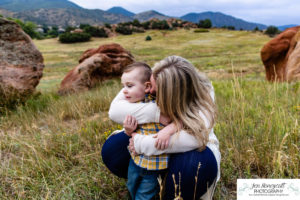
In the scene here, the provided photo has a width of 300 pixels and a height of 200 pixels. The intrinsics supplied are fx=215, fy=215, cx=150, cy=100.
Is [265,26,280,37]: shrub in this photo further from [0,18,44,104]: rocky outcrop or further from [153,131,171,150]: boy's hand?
[153,131,171,150]: boy's hand

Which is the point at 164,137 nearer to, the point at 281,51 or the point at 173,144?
the point at 173,144

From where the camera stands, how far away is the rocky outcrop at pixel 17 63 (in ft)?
19.5

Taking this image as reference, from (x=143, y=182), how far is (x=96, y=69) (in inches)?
312

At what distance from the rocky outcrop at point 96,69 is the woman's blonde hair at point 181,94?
22.8ft

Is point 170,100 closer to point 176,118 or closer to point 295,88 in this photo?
point 176,118

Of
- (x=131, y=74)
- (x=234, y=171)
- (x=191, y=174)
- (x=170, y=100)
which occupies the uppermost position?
(x=131, y=74)

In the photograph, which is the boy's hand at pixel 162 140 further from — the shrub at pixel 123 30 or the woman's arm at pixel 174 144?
the shrub at pixel 123 30

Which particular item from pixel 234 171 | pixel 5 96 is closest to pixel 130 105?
pixel 234 171

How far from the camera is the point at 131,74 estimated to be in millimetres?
2053

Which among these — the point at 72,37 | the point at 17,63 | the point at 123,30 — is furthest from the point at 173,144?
the point at 123,30

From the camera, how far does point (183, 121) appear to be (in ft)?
5.79

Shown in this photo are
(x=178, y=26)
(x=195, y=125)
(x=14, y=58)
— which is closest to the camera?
(x=195, y=125)

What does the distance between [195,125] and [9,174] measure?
2.36 metres

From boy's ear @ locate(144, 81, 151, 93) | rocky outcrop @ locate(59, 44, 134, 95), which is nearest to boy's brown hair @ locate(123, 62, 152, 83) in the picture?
boy's ear @ locate(144, 81, 151, 93)
